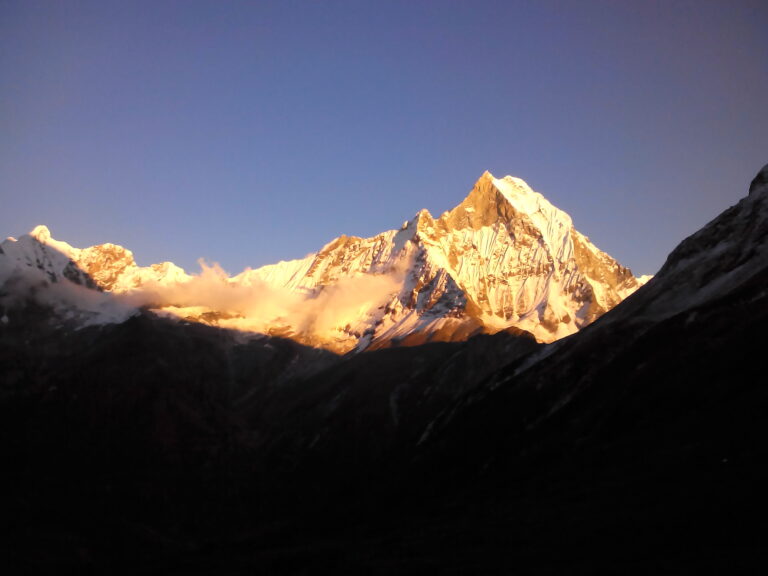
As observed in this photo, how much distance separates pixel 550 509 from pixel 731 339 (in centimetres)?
4714

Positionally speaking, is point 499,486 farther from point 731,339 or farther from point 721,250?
point 721,250

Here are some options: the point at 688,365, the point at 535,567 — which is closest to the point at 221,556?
the point at 688,365

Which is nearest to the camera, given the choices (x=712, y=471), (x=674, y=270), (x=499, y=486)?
(x=712, y=471)

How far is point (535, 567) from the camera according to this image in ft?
197

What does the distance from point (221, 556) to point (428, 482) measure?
4130 centimetres

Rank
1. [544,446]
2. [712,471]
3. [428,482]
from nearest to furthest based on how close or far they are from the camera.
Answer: [712,471] → [544,446] → [428,482]

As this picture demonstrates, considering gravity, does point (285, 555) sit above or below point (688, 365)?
below

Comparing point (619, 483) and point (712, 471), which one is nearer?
point (712, 471)

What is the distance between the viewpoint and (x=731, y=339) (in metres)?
110

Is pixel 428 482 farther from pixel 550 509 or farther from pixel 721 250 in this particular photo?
pixel 721 250

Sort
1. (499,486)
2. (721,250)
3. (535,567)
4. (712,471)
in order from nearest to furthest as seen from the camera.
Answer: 1. (535,567)
2. (712,471)
3. (499,486)
4. (721,250)

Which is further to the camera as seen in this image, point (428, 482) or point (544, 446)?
point (428, 482)

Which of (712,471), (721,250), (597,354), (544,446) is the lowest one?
(712,471)

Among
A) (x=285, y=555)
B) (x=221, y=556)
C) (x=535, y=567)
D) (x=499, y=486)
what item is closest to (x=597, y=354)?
(x=499, y=486)
